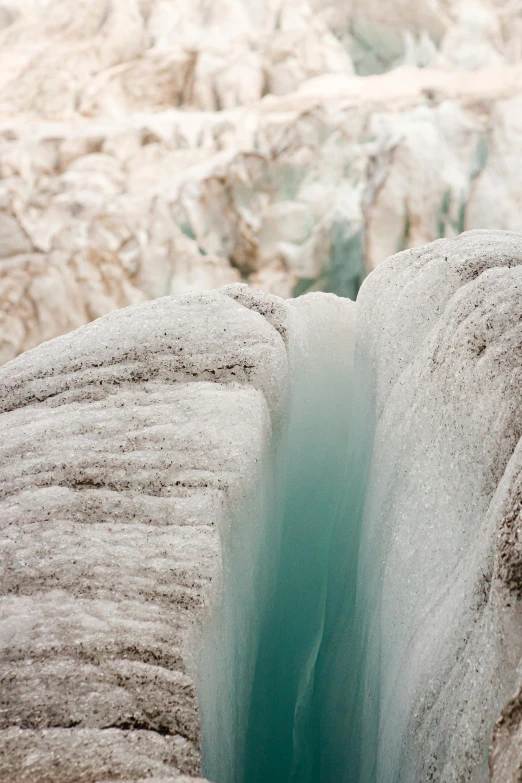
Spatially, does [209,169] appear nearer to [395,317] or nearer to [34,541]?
[395,317]

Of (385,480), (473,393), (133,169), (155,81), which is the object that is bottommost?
(133,169)

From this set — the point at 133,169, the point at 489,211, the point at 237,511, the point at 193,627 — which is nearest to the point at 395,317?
the point at 237,511

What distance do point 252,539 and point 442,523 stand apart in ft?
A: 1.03

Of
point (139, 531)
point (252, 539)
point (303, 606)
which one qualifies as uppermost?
point (139, 531)

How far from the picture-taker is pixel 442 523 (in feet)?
2.87

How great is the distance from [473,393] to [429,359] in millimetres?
133

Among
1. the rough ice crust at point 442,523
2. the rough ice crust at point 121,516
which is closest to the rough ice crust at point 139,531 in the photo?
the rough ice crust at point 121,516

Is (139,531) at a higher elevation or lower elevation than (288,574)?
higher

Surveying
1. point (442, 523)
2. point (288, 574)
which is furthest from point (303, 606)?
point (442, 523)

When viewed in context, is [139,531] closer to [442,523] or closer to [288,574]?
[442,523]

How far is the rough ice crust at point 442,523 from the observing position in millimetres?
653

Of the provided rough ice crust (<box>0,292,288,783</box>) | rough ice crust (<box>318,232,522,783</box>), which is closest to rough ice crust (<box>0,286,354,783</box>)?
rough ice crust (<box>0,292,288,783</box>)

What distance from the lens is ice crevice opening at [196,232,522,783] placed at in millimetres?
739

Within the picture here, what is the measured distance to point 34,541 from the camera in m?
0.85
